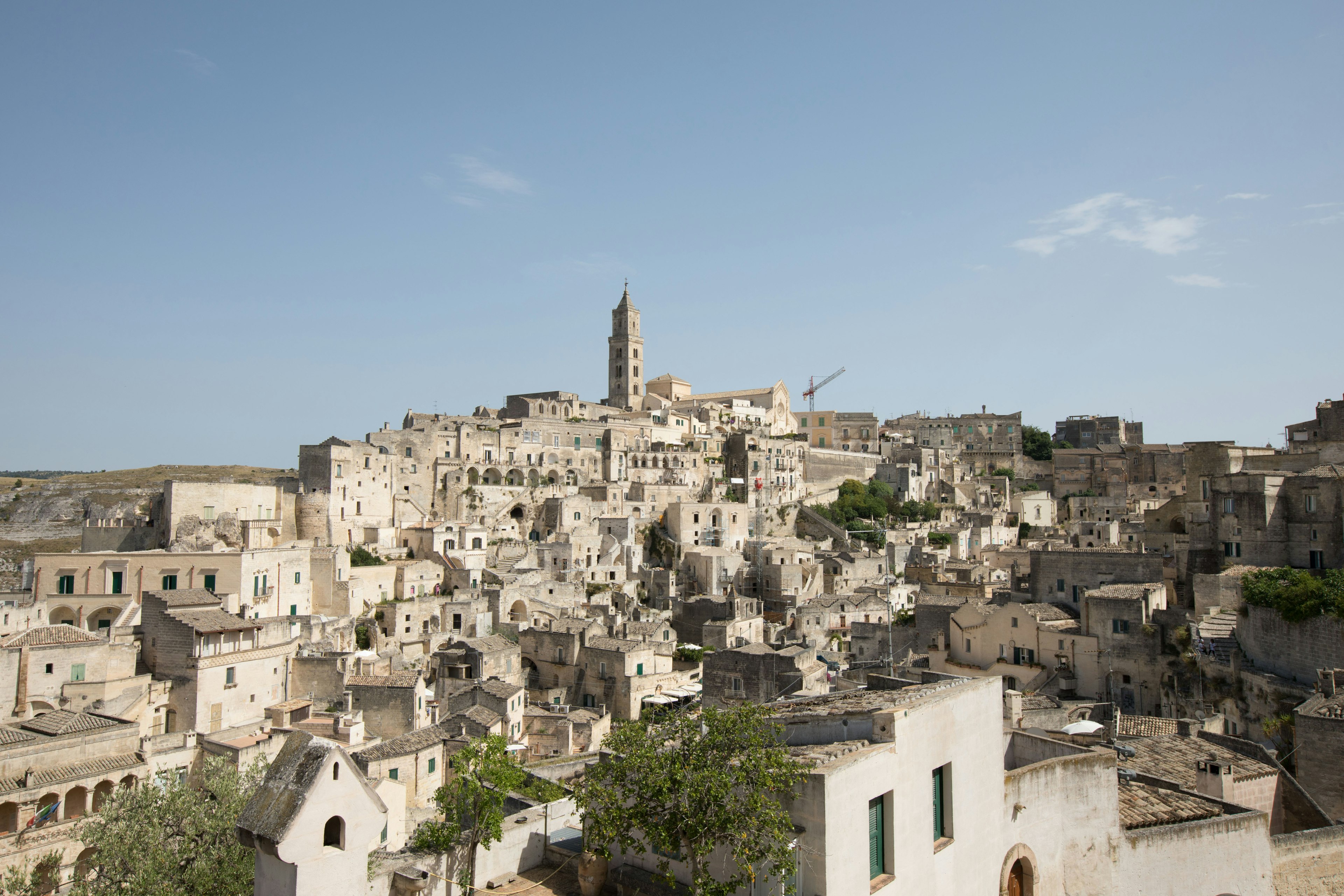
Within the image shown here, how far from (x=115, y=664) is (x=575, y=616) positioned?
20.2m

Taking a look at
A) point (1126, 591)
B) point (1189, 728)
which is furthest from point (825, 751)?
point (1126, 591)

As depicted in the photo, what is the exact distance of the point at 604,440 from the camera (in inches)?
2699

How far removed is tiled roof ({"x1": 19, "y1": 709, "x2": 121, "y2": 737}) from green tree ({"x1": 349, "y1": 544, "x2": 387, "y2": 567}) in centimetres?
2134

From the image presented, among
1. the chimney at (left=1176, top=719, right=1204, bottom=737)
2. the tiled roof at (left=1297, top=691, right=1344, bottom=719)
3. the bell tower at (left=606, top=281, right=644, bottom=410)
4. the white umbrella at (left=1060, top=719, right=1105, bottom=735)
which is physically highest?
the bell tower at (left=606, top=281, right=644, bottom=410)

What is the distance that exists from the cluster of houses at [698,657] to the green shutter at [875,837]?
5 cm

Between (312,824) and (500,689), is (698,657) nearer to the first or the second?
(500,689)

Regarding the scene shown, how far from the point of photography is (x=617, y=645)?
116 feet

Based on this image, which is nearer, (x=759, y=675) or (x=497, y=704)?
(x=497, y=704)

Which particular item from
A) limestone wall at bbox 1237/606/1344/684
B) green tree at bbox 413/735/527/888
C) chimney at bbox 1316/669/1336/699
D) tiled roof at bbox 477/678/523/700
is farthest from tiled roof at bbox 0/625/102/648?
limestone wall at bbox 1237/606/1344/684

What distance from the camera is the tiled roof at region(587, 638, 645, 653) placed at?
114ft

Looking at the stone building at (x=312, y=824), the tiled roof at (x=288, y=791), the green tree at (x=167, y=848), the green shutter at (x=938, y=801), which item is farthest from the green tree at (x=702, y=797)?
the green tree at (x=167, y=848)

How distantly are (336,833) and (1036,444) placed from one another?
3377 inches

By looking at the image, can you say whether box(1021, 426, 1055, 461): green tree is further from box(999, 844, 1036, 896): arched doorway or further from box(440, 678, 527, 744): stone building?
box(999, 844, 1036, 896): arched doorway

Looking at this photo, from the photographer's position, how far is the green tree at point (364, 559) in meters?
Result: 44.0
